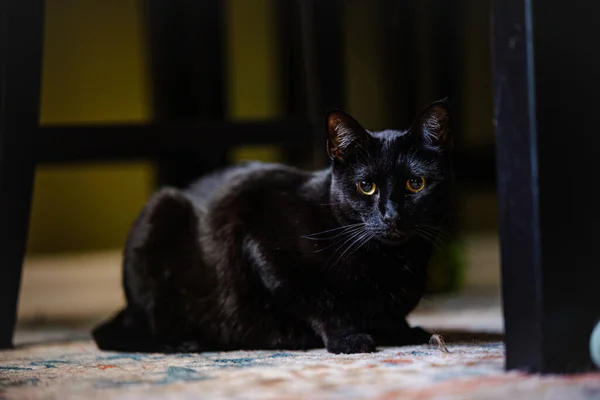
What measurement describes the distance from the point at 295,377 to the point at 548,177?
0.42 meters

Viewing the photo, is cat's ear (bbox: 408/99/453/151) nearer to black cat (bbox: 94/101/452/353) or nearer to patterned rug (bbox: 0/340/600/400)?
black cat (bbox: 94/101/452/353)

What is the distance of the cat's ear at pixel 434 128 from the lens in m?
1.32

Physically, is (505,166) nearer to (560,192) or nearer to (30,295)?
(560,192)

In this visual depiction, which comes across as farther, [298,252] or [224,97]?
[224,97]

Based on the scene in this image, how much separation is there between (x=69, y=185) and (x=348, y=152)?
6.70 feet

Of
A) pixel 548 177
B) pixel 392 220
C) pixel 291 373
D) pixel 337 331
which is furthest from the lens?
pixel 337 331

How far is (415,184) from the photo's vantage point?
1327 millimetres

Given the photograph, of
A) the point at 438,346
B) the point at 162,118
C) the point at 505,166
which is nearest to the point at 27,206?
the point at 162,118

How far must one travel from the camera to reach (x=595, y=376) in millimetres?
979

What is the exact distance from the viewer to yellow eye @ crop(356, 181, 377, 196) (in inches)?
52.4

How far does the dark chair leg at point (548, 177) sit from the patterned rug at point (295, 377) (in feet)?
0.21

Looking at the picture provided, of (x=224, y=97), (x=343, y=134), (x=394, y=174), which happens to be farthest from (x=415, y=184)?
(x=224, y=97)

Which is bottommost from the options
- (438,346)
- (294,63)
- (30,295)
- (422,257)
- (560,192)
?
(30,295)

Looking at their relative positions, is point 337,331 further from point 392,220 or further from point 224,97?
point 224,97
